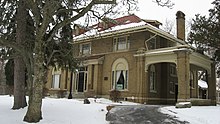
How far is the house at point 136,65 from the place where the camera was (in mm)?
25031

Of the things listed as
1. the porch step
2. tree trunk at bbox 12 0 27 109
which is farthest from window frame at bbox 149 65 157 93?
tree trunk at bbox 12 0 27 109

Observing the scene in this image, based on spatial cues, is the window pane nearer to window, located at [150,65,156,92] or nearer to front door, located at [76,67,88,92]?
front door, located at [76,67,88,92]

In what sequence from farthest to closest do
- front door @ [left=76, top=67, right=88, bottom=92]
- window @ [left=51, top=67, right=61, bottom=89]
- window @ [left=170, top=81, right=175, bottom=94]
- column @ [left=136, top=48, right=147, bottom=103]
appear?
window @ [left=51, top=67, right=61, bottom=89] → front door @ [left=76, top=67, right=88, bottom=92] → window @ [left=170, top=81, right=175, bottom=94] → column @ [left=136, top=48, right=147, bottom=103]

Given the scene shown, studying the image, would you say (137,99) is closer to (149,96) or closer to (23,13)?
(149,96)

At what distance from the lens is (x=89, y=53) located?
1217 inches

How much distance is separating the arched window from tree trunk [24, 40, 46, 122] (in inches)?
619

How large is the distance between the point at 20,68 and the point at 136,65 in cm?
1378

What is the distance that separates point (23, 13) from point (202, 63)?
17772 millimetres

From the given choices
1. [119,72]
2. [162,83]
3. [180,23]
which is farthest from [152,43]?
[180,23]

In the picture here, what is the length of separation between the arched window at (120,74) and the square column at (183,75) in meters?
6.15

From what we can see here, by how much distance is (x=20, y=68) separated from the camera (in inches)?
556

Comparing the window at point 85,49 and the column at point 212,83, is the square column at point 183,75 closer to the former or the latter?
the column at point 212,83

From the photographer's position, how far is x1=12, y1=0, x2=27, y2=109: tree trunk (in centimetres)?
1385

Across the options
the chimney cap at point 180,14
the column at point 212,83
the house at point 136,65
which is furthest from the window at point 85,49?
the column at point 212,83
